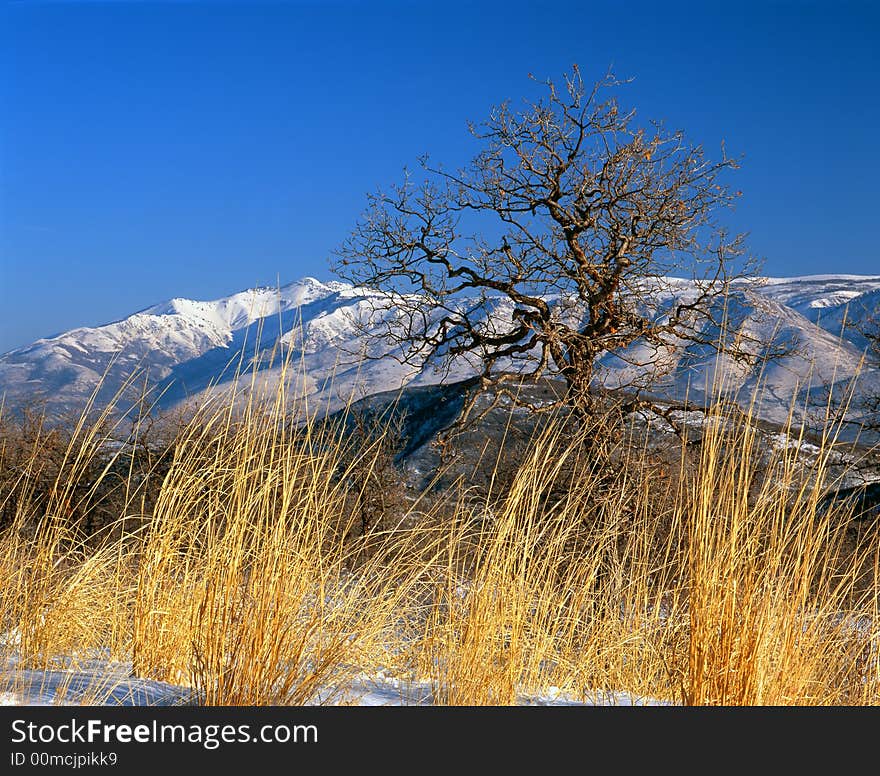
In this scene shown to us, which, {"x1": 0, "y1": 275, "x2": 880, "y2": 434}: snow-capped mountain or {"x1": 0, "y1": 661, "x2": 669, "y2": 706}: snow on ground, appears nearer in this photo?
{"x1": 0, "y1": 661, "x2": 669, "y2": 706}: snow on ground

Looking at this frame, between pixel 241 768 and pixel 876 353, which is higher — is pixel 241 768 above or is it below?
below

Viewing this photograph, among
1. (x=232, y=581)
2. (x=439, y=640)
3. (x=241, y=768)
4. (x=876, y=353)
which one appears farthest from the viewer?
(x=876, y=353)

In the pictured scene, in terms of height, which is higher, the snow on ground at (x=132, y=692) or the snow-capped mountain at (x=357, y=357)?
the snow-capped mountain at (x=357, y=357)

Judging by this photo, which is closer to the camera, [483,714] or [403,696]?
[483,714]

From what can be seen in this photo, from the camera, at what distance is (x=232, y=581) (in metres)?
2.51

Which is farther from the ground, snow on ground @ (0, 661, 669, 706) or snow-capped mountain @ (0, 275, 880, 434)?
snow-capped mountain @ (0, 275, 880, 434)

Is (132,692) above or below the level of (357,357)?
below

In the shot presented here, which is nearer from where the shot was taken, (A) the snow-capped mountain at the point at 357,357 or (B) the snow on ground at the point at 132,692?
(B) the snow on ground at the point at 132,692

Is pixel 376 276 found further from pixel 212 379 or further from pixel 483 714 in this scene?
pixel 483 714

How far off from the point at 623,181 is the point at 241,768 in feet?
27.8

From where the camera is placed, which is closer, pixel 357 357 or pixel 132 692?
pixel 132 692

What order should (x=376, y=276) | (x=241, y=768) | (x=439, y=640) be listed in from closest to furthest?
1. (x=241, y=768)
2. (x=439, y=640)
3. (x=376, y=276)

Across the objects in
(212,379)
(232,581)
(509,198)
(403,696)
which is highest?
(509,198)

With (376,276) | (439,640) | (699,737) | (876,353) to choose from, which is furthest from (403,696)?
(876,353)
